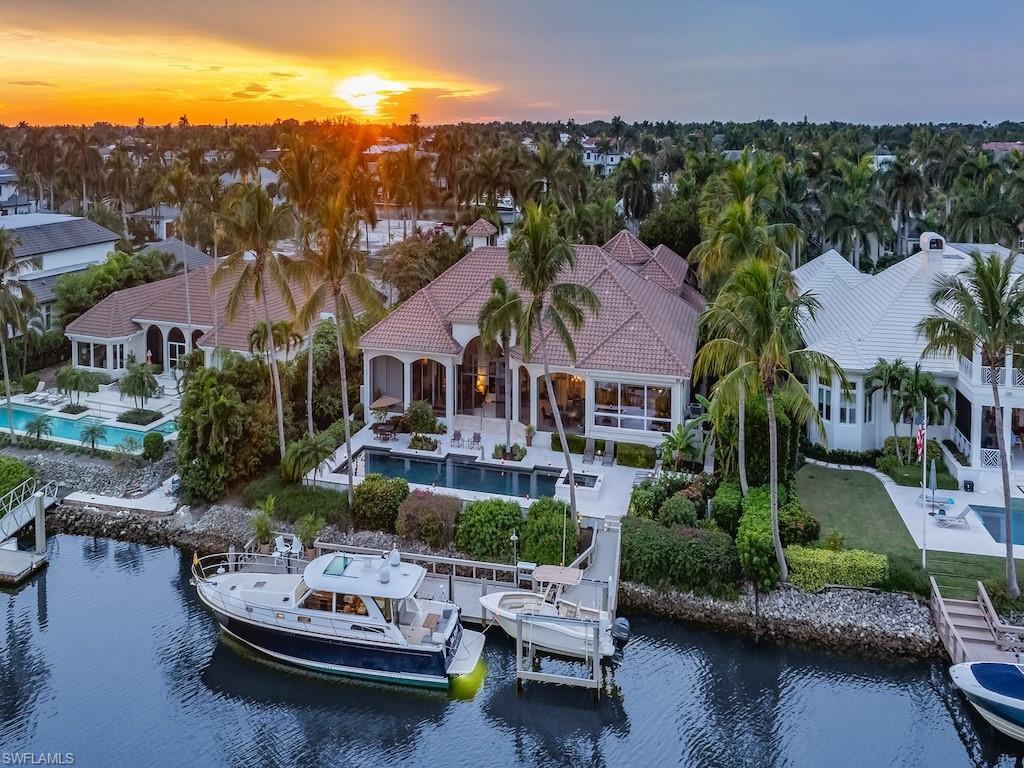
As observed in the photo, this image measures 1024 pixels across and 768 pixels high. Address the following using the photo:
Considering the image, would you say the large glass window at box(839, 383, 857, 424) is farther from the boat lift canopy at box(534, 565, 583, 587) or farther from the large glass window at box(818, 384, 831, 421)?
the boat lift canopy at box(534, 565, 583, 587)

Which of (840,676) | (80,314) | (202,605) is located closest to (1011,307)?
(840,676)

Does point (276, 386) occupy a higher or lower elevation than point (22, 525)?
higher

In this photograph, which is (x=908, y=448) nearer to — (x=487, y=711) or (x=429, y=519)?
(x=429, y=519)

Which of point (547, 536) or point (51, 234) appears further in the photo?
point (51, 234)

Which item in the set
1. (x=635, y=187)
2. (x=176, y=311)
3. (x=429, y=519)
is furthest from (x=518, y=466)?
(x=635, y=187)

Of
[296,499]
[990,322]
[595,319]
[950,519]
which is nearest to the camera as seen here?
[990,322]

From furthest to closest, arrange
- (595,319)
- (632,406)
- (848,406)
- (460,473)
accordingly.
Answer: (595,319), (632,406), (848,406), (460,473)

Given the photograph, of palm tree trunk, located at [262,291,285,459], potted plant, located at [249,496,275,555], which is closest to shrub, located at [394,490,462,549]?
potted plant, located at [249,496,275,555]
